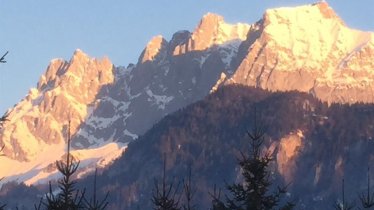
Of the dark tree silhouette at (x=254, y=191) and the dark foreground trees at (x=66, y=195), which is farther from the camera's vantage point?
the dark tree silhouette at (x=254, y=191)

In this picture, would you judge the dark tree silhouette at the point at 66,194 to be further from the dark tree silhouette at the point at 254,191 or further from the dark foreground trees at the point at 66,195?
the dark tree silhouette at the point at 254,191

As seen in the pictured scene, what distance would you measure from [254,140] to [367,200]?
4.38 m

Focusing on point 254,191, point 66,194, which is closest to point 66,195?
point 66,194

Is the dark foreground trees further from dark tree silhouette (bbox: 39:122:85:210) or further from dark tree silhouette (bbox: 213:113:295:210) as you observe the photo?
dark tree silhouette (bbox: 213:113:295:210)

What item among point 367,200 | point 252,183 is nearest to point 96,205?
point 252,183

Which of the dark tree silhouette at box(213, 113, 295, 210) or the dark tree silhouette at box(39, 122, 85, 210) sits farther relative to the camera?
the dark tree silhouette at box(213, 113, 295, 210)

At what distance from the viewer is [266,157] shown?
33.1 metres

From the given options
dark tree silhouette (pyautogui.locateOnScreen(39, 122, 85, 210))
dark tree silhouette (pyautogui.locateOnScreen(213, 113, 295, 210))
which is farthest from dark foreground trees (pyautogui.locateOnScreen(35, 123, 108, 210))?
dark tree silhouette (pyautogui.locateOnScreen(213, 113, 295, 210))

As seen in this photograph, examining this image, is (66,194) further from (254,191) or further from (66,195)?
(254,191)

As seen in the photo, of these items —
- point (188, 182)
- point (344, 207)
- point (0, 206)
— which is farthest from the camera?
point (344, 207)

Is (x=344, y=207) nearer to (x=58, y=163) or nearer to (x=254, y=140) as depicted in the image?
(x=254, y=140)

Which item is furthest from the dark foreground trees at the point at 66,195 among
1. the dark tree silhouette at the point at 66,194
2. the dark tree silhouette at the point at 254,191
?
the dark tree silhouette at the point at 254,191

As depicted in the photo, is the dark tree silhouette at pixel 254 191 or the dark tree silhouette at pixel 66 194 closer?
the dark tree silhouette at pixel 66 194

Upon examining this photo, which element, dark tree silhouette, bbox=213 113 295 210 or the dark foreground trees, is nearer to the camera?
the dark foreground trees
